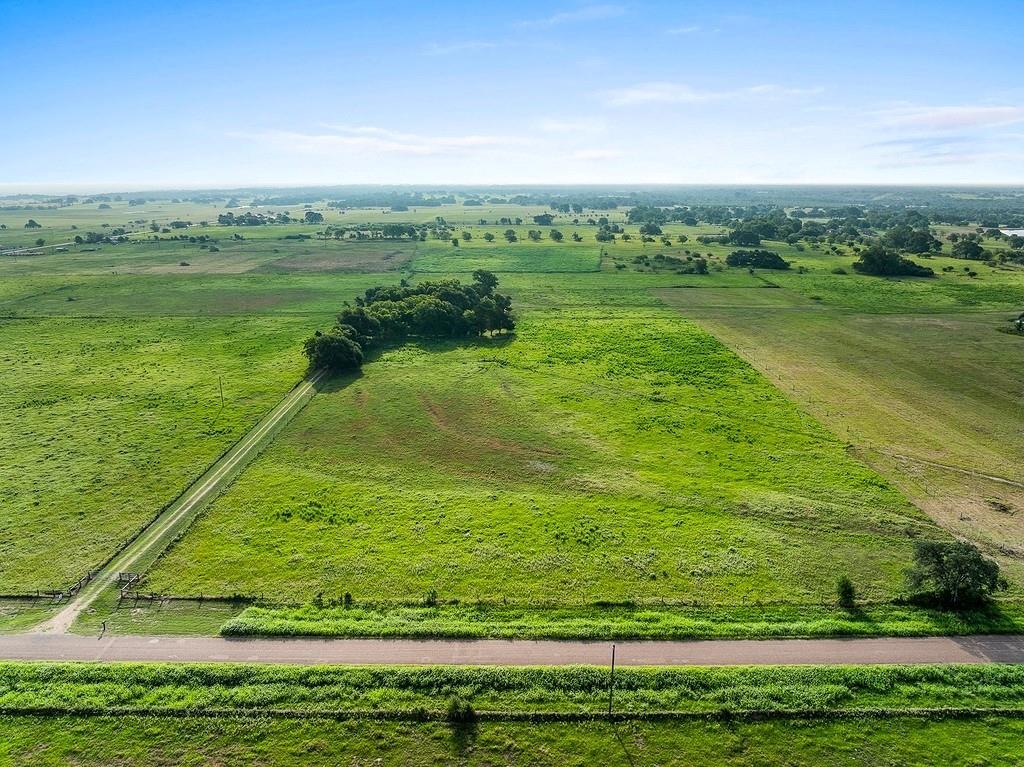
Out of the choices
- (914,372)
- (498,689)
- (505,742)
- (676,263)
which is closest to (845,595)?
(498,689)

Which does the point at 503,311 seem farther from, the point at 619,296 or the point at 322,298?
the point at 322,298

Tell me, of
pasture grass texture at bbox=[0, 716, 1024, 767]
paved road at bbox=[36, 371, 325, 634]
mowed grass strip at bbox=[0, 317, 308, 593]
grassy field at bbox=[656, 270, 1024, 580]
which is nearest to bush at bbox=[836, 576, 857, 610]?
pasture grass texture at bbox=[0, 716, 1024, 767]

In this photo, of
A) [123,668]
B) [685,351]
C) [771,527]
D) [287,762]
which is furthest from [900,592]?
[685,351]

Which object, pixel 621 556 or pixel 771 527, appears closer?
pixel 621 556

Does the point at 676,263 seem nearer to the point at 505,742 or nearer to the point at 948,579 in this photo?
the point at 948,579

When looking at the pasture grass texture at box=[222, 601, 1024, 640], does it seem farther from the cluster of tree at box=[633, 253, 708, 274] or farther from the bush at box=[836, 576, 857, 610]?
the cluster of tree at box=[633, 253, 708, 274]

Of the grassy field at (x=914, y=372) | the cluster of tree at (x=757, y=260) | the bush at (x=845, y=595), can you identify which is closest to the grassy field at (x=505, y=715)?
the bush at (x=845, y=595)
